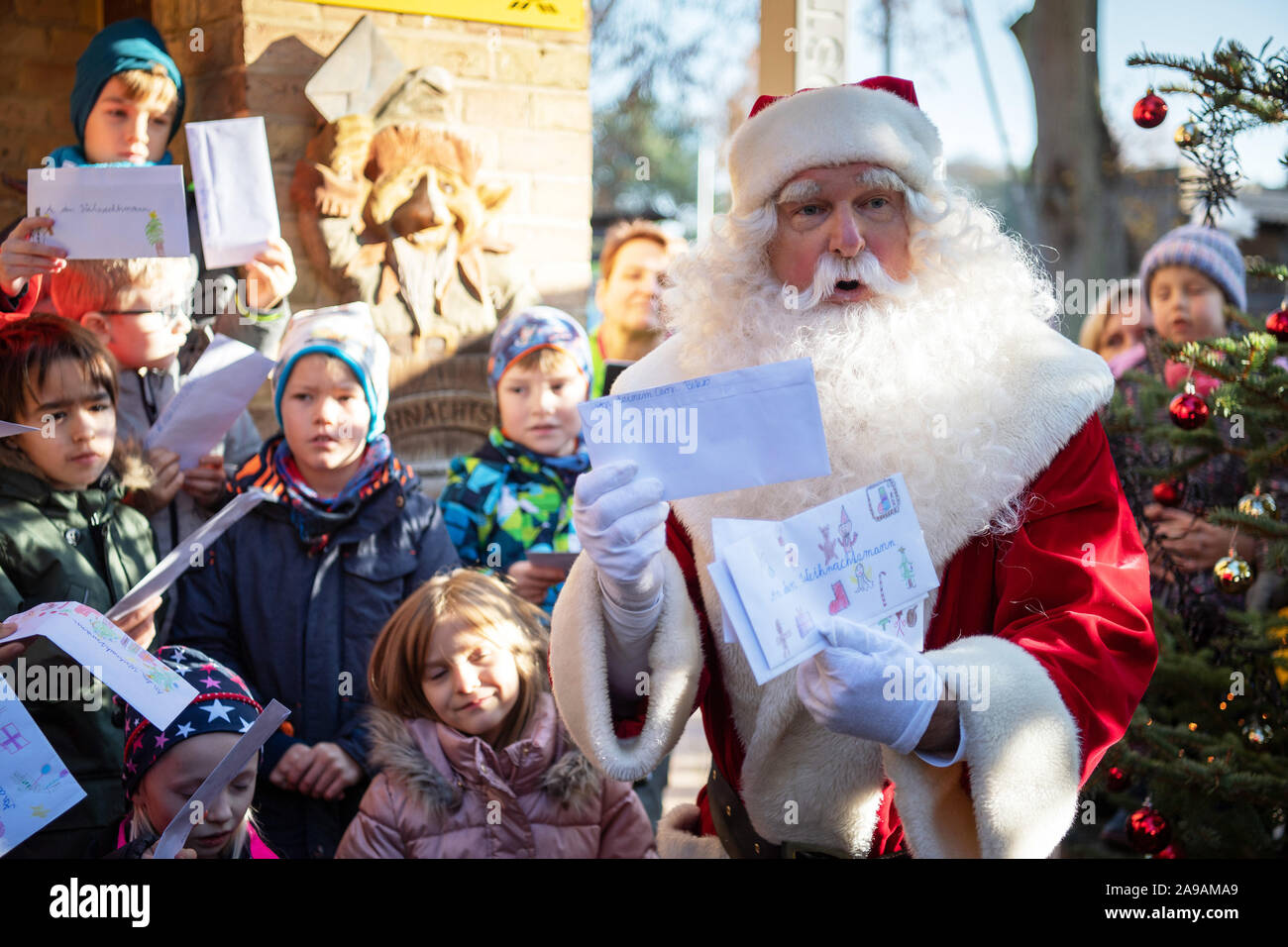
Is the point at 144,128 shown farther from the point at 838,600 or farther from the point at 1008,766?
the point at 1008,766

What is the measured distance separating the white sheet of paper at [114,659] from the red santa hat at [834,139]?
1.39 m

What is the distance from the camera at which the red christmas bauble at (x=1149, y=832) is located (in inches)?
119

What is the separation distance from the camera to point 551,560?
3.07 m

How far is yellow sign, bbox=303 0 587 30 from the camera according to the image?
13.0ft

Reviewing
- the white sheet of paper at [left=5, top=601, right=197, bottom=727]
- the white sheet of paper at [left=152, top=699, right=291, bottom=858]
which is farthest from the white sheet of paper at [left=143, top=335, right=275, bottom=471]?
the white sheet of paper at [left=152, top=699, right=291, bottom=858]

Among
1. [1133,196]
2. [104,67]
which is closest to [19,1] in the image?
[104,67]

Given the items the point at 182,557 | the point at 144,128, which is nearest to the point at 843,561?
the point at 182,557

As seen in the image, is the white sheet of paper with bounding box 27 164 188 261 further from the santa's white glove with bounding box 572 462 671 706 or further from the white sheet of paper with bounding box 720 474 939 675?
the white sheet of paper with bounding box 720 474 939 675

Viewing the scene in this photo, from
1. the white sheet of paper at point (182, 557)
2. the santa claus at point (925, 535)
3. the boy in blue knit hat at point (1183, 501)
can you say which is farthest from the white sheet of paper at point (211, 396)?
the boy in blue knit hat at point (1183, 501)

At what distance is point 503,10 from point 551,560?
2022 millimetres

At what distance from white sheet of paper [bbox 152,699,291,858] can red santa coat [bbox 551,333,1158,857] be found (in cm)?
53

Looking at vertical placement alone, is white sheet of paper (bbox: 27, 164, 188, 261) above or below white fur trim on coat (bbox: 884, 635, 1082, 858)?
above

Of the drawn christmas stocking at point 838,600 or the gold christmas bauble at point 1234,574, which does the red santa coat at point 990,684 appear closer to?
the drawn christmas stocking at point 838,600
